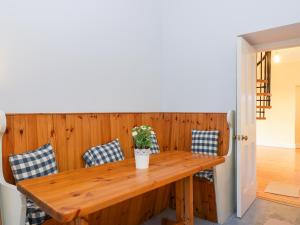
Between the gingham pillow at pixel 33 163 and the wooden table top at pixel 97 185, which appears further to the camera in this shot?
the gingham pillow at pixel 33 163

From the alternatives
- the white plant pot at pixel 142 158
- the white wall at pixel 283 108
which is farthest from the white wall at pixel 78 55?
the white wall at pixel 283 108

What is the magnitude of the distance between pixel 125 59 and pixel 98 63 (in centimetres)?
40

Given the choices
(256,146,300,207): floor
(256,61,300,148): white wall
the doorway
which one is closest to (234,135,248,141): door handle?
(256,146,300,207): floor

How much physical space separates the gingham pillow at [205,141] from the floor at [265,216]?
73cm

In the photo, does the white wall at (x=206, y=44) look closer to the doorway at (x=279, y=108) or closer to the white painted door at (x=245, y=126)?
the white painted door at (x=245, y=126)

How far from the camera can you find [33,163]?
5.44 feet

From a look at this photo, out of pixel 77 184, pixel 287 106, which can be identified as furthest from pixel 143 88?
pixel 287 106

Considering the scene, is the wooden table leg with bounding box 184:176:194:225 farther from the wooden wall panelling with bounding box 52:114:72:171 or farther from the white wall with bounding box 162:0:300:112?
the white wall with bounding box 162:0:300:112

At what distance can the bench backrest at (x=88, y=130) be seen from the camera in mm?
1744

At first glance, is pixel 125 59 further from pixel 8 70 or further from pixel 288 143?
pixel 288 143

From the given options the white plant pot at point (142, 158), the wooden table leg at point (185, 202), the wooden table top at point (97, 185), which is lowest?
the wooden table leg at point (185, 202)

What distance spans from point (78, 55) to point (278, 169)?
4.10m

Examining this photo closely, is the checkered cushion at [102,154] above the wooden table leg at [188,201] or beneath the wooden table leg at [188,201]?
above

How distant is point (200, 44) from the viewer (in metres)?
2.94
